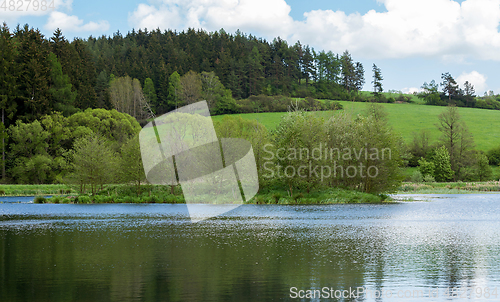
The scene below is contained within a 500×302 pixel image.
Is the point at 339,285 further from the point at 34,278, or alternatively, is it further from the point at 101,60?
the point at 101,60

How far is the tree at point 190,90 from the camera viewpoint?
125 meters

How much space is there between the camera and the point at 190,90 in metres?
126

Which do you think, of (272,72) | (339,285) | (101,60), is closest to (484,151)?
(272,72)

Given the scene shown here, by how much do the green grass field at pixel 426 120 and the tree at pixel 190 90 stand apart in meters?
10.4

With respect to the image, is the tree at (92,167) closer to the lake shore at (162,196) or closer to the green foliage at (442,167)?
the lake shore at (162,196)

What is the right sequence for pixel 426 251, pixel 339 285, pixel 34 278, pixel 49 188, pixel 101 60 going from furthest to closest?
pixel 101 60, pixel 49 188, pixel 426 251, pixel 34 278, pixel 339 285

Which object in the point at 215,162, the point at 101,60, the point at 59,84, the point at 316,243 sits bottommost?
the point at 316,243

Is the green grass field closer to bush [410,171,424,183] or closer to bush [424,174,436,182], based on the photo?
bush [424,174,436,182]

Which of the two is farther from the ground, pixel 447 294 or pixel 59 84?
pixel 59 84

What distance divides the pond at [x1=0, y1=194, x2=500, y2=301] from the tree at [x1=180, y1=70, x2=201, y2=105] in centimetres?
9313

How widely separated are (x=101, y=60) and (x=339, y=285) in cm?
13527

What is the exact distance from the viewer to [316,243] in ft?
75.7

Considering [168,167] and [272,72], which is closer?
[168,167]

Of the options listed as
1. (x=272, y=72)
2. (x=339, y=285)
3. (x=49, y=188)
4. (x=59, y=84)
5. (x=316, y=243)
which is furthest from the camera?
(x=272, y=72)
